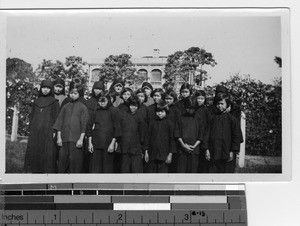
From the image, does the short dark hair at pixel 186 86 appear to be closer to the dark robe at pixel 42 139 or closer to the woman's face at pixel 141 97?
the woman's face at pixel 141 97

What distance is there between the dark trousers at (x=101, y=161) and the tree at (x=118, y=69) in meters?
0.19

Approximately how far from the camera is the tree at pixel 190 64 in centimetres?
96

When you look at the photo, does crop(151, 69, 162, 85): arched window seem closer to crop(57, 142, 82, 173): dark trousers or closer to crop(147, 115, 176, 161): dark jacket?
crop(147, 115, 176, 161): dark jacket

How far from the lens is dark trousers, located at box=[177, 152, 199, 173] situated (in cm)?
95

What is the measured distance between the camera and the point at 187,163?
952 millimetres

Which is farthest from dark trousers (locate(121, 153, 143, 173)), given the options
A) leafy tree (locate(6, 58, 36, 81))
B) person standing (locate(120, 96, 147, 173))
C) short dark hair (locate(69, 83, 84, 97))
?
leafy tree (locate(6, 58, 36, 81))

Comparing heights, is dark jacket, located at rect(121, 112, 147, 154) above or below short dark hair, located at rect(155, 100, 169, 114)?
below

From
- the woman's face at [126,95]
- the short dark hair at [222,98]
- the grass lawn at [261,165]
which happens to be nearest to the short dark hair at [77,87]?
the woman's face at [126,95]

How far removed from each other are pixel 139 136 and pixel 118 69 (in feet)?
0.60

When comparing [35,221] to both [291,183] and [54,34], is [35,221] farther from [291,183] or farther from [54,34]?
[291,183]

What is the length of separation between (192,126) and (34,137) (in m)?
0.41

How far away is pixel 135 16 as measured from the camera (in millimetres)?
965

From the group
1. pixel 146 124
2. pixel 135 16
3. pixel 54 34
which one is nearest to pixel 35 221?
pixel 146 124

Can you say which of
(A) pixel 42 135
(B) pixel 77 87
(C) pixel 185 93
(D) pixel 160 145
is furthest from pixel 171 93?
(A) pixel 42 135
